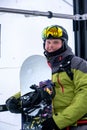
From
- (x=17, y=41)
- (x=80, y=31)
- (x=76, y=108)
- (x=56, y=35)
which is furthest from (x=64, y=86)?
(x=17, y=41)

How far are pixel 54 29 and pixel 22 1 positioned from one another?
89 cm

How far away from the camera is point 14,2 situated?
245 cm

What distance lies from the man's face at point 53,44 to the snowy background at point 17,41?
72 cm

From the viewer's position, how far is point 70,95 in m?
1.53

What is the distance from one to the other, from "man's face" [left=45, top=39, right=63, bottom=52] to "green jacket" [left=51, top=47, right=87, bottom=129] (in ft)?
0.14

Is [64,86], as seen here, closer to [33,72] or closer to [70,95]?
[70,95]

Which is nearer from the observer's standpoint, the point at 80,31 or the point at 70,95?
the point at 70,95

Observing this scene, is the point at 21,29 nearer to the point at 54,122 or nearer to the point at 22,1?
the point at 22,1

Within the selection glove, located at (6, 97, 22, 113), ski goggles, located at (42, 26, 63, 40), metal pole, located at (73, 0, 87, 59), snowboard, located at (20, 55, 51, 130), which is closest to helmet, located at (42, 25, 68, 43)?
ski goggles, located at (42, 26, 63, 40)

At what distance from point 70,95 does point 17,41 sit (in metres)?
0.97

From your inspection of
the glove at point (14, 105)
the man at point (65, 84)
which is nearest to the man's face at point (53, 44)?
the man at point (65, 84)

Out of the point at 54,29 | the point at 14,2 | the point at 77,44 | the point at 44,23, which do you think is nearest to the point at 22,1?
the point at 14,2

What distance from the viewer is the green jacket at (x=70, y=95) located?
1.46 m

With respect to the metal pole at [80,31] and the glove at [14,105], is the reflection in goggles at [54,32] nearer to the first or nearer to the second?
the glove at [14,105]
